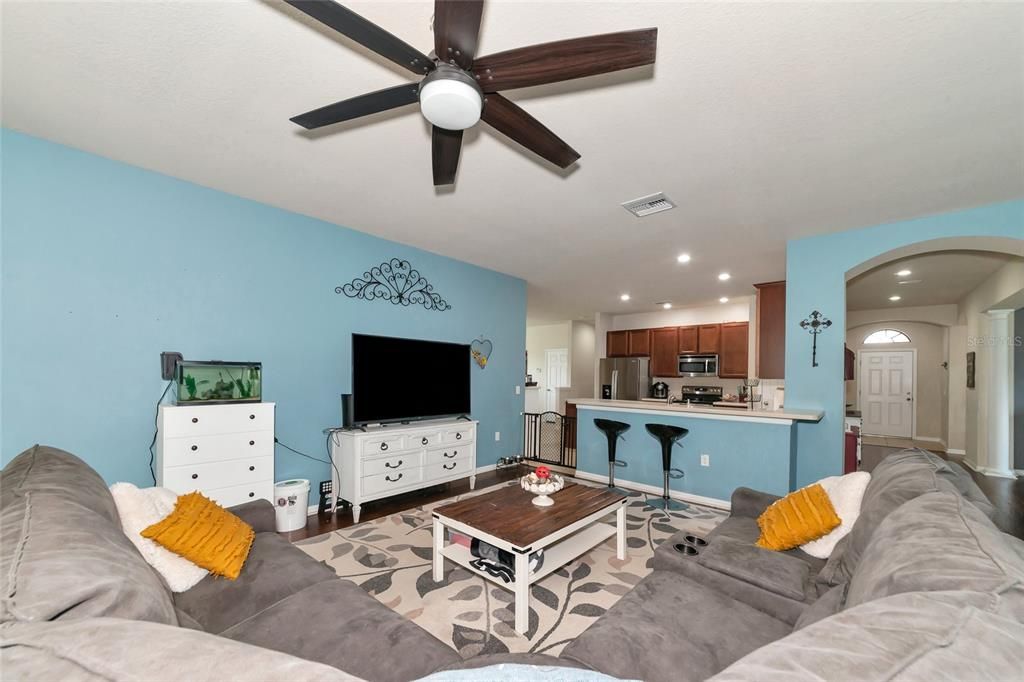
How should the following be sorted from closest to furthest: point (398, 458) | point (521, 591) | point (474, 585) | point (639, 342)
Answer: point (521, 591)
point (474, 585)
point (398, 458)
point (639, 342)

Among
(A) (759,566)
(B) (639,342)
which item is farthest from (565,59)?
(B) (639,342)

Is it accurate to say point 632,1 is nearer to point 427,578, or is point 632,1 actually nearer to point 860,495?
point 860,495

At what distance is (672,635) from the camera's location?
133cm

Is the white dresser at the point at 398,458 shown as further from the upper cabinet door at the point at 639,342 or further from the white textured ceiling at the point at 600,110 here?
the upper cabinet door at the point at 639,342

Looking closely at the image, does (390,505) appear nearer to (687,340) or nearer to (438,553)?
(438,553)

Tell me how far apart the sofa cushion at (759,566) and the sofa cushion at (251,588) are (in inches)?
63.9

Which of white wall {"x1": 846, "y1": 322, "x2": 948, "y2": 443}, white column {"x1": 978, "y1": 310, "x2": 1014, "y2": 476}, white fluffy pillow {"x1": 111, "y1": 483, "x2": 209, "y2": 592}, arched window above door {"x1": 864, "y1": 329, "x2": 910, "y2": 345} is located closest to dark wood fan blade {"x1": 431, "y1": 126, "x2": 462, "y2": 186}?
white fluffy pillow {"x1": 111, "y1": 483, "x2": 209, "y2": 592}

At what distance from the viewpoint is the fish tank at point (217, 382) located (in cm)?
275

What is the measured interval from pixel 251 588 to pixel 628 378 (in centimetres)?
755

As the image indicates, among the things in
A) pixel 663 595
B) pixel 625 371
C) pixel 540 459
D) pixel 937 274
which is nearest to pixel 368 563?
pixel 663 595

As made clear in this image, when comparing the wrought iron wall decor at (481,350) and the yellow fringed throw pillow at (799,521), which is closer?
the yellow fringed throw pillow at (799,521)

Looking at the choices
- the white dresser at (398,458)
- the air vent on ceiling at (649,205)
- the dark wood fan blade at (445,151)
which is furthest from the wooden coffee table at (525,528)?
the air vent on ceiling at (649,205)

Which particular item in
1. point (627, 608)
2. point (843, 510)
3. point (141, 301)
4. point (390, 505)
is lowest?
point (390, 505)

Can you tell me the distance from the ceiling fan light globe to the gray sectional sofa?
61.2 inches
